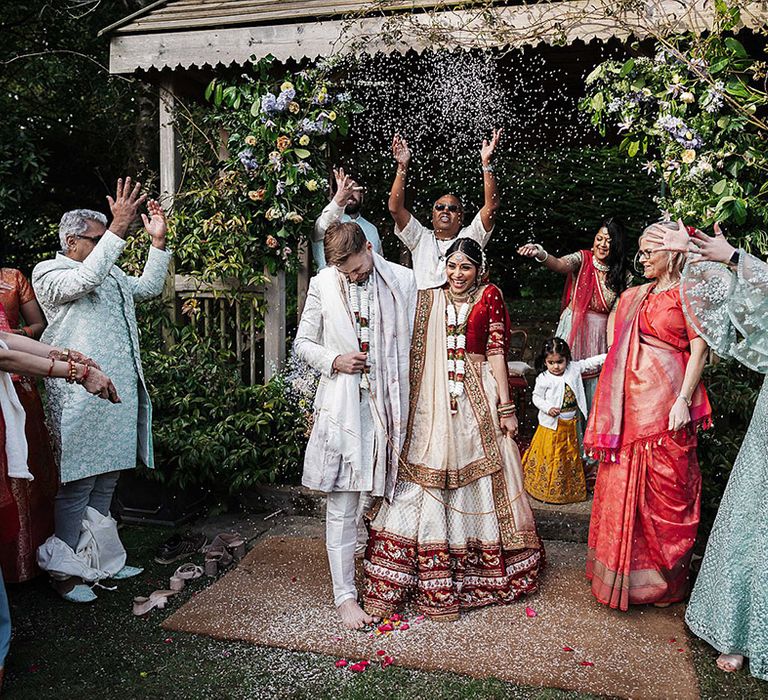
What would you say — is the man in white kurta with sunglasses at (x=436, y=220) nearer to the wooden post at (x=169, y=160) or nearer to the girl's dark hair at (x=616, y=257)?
the girl's dark hair at (x=616, y=257)

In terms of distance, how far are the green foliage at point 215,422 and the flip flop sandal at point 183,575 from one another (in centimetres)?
71

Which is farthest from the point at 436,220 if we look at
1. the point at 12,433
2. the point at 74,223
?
the point at 12,433

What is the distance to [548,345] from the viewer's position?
16.7 feet

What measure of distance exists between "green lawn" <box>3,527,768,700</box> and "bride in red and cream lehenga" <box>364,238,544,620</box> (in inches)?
21.9

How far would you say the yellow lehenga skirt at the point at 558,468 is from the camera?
16.3 ft

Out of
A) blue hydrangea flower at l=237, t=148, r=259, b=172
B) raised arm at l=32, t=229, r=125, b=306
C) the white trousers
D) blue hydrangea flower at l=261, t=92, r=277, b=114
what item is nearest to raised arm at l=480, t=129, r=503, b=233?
blue hydrangea flower at l=261, t=92, r=277, b=114

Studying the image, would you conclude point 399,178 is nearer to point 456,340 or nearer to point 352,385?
point 456,340

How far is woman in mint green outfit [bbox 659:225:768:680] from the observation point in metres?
3.16

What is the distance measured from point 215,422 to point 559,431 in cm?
237

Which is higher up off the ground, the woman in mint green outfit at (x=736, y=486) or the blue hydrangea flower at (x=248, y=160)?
the blue hydrangea flower at (x=248, y=160)

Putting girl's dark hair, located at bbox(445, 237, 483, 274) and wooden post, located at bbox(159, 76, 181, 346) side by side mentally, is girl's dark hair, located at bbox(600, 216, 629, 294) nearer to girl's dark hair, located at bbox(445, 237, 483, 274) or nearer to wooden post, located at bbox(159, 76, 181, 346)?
girl's dark hair, located at bbox(445, 237, 483, 274)

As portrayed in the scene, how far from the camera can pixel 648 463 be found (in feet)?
12.0

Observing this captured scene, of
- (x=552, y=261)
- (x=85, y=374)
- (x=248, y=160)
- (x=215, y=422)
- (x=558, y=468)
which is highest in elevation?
(x=248, y=160)

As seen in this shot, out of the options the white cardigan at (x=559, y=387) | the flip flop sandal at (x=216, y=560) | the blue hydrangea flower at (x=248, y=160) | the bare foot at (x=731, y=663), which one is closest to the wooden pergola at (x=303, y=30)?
the blue hydrangea flower at (x=248, y=160)
